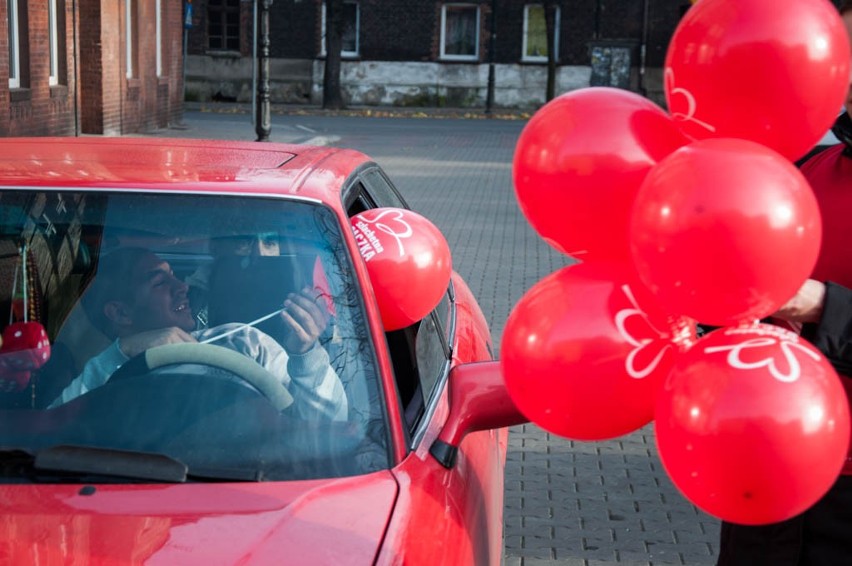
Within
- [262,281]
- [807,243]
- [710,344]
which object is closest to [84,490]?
[262,281]

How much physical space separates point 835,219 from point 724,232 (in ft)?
2.33

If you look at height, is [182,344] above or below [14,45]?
below

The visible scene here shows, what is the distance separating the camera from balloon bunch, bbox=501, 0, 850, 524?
194cm

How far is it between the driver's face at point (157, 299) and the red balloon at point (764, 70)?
1.40m

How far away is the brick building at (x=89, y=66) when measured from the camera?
17.6 metres

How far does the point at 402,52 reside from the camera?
4416 cm

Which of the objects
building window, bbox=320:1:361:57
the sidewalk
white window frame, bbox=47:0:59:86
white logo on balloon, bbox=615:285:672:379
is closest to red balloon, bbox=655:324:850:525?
white logo on balloon, bbox=615:285:672:379

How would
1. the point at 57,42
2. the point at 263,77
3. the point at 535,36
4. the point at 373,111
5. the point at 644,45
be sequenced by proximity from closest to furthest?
the point at 57,42, the point at 263,77, the point at 373,111, the point at 644,45, the point at 535,36

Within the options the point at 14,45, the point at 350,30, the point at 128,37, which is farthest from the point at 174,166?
the point at 350,30

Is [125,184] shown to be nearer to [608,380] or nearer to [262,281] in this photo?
[262,281]

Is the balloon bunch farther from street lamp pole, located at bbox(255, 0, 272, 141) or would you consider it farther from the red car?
street lamp pole, located at bbox(255, 0, 272, 141)

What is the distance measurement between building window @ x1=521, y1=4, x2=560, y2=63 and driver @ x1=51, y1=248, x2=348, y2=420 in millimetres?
41756

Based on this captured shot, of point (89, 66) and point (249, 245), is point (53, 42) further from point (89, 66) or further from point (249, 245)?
point (249, 245)

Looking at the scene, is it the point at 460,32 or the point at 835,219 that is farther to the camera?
the point at 460,32
